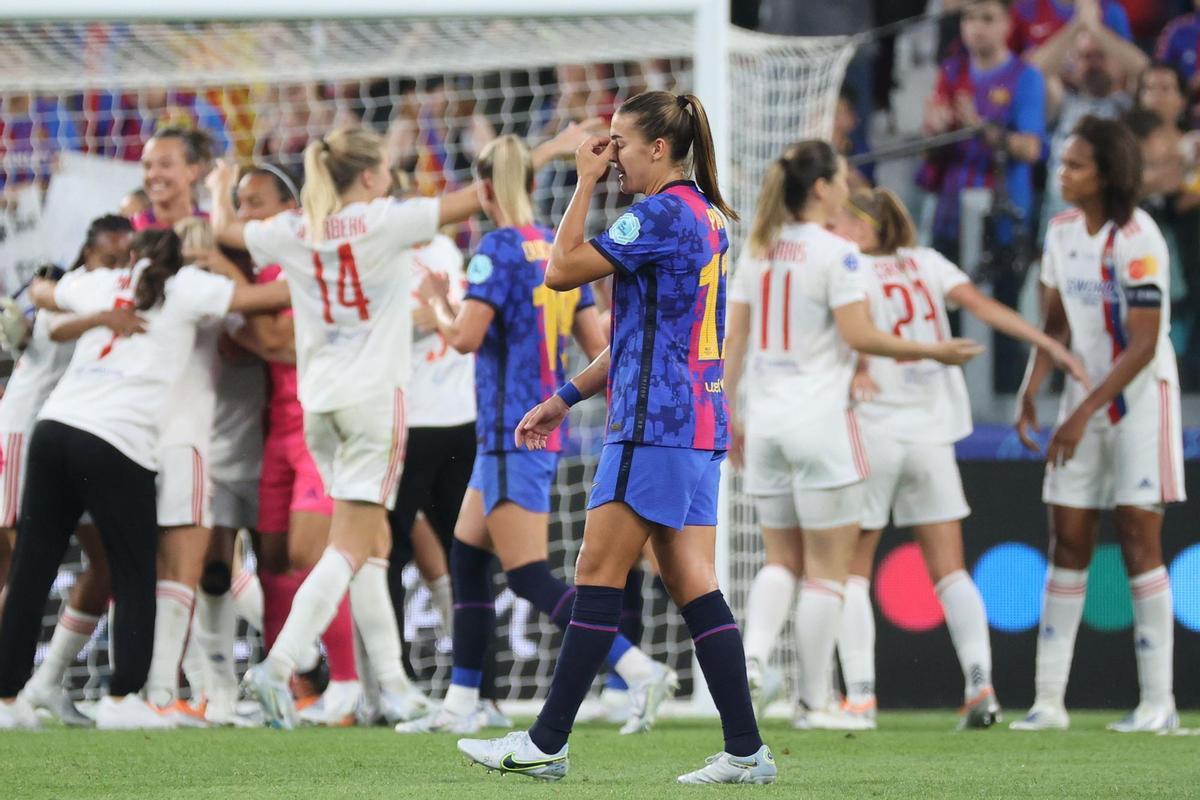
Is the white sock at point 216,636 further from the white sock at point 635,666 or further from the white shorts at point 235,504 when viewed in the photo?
the white sock at point 635,666

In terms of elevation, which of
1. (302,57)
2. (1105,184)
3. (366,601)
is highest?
(302,57)

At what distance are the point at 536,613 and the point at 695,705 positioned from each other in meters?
1.14

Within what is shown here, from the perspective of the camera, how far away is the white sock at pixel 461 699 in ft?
19.9

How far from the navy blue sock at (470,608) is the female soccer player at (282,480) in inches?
25.7

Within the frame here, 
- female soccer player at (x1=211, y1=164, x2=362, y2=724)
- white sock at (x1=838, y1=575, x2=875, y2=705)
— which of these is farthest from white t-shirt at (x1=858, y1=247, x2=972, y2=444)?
female soccer player at (x1=211, y1=164, x2=362, y2=724)

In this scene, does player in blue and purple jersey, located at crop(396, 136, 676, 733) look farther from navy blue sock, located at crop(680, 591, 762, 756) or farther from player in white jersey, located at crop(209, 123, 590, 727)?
navy blue sock, located at crop(680, 591, 762, 756)

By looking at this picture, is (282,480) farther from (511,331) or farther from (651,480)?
(651,480)

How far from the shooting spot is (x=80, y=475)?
6.04 metres

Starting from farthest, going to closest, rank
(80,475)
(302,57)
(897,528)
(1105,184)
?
(302,57) < (897,528) < (1105,184) < (80,475)

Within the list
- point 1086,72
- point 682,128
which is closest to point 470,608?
point 682,128

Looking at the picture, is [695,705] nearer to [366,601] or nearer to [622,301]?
[366,601]

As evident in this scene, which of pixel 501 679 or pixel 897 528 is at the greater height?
pixel 897 528

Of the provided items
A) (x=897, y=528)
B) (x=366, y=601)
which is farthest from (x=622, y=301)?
(x=897, y=528)

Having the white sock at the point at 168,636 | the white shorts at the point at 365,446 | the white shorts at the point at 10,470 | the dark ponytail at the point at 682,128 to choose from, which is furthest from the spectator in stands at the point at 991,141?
the dark ponytail at the point at 682,128
